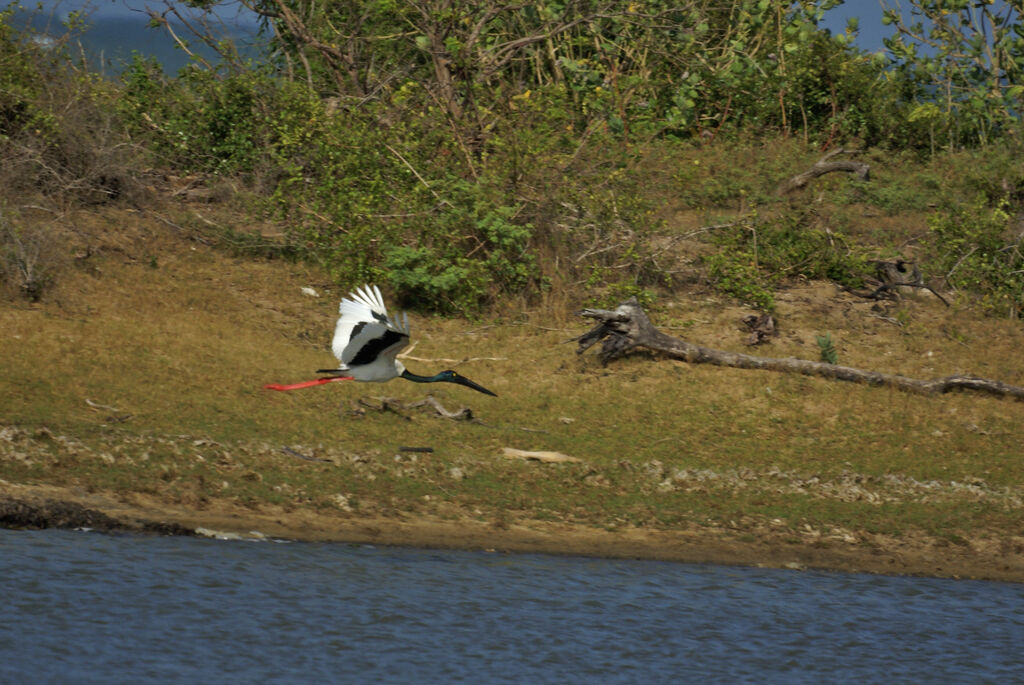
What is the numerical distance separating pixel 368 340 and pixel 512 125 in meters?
6.00

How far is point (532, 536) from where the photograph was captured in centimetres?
873

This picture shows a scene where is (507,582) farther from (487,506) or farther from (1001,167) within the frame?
(1001,167)

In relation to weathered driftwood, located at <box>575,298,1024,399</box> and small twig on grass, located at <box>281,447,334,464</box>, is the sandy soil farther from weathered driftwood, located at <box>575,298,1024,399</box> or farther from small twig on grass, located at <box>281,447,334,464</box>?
weathered driftwood, located at <box>575,298,1024,399</box>

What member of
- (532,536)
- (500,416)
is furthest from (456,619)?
(500,416)

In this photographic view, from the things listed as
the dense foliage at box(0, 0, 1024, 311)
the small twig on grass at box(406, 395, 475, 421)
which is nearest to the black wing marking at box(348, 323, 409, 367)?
the small twig on grass at box(406, 395, 475, 421)


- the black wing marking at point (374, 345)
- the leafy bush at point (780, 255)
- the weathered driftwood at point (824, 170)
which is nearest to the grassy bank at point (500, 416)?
the leafy bush at point (780, 255)

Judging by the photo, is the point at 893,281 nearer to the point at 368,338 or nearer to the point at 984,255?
the point at 984,255

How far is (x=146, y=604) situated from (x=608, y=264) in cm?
815

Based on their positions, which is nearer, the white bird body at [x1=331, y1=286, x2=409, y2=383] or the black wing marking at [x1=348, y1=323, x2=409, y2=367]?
the white bird body at [x1=331, y1=286, x2=409, y2=383]

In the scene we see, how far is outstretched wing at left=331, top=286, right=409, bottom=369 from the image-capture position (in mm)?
8867

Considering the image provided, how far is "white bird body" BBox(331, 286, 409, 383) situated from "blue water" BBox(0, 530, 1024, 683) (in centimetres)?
161

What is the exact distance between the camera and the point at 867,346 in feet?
44.6

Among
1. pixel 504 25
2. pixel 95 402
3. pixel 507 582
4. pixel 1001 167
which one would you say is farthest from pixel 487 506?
pixel 1001 167

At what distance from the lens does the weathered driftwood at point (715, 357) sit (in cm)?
1214
